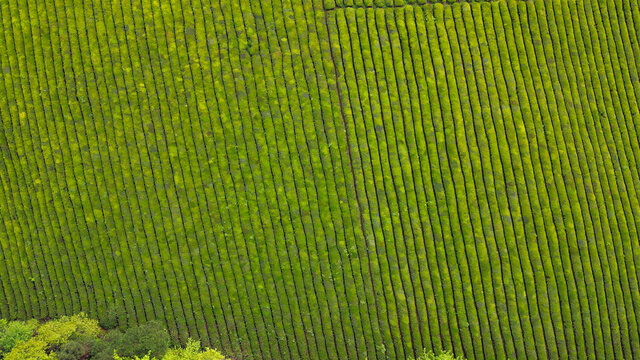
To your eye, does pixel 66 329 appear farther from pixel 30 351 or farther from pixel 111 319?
pixel 111 319

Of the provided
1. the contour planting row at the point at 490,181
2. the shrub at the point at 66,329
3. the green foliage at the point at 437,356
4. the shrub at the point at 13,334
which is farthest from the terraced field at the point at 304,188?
the shrub at the point at 13,334

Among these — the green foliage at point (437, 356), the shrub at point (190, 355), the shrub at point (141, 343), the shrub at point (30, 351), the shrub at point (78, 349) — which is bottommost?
the green foliage at point (437, 356)

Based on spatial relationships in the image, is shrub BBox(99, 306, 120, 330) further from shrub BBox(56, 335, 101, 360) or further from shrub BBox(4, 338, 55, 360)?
shrub BBox(4, 338, 55, 360)

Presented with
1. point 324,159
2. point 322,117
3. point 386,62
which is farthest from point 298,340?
point 386,62

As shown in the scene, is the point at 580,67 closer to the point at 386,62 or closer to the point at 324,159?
the point at 386,62

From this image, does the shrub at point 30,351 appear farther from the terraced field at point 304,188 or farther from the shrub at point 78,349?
the terraced field at point 304,188

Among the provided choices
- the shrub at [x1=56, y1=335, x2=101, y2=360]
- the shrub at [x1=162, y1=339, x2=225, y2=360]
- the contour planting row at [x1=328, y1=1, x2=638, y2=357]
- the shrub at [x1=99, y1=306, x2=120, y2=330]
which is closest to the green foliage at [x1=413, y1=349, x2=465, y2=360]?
the contour planting row at [x1=328, y1=1, x2=638, y2=357]

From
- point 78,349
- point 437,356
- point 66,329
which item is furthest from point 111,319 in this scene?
point 437,356
